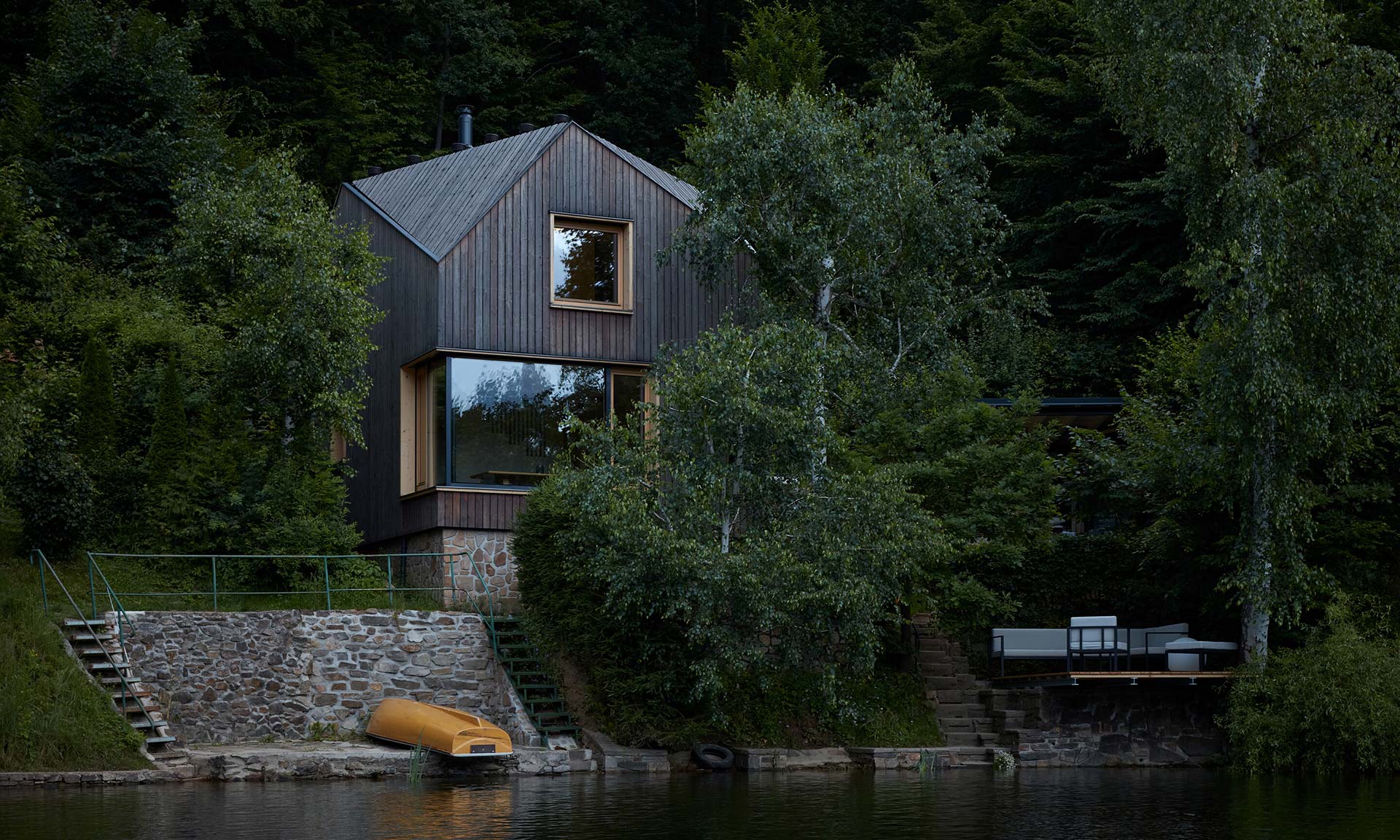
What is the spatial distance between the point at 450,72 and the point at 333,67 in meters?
3.42

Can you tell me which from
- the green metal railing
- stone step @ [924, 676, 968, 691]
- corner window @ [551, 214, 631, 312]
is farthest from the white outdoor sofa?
corner window @ [551, 214, 631, 312]

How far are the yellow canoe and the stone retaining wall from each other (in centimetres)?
94

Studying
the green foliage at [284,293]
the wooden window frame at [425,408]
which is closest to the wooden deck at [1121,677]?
the wooden window frame at [425,408]

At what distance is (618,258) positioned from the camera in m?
27.8

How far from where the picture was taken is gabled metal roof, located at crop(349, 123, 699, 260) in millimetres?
26922

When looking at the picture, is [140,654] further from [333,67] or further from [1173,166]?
[333,67]

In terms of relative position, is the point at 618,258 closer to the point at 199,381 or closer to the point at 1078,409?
the point at 199,381

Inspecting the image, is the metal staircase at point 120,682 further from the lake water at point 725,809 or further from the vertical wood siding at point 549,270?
the vertical wood siding at point 549,270

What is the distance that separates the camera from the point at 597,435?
846 inches

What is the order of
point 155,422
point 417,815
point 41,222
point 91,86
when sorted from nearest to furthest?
point 417,815, point 155,422, point 41,222, point 91,86

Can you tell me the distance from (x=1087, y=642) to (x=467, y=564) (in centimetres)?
1047

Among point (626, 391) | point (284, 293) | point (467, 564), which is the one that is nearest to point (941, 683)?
point (626, 391)

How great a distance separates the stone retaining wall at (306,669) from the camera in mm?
21391

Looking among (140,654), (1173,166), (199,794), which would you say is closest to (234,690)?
(140,654)
